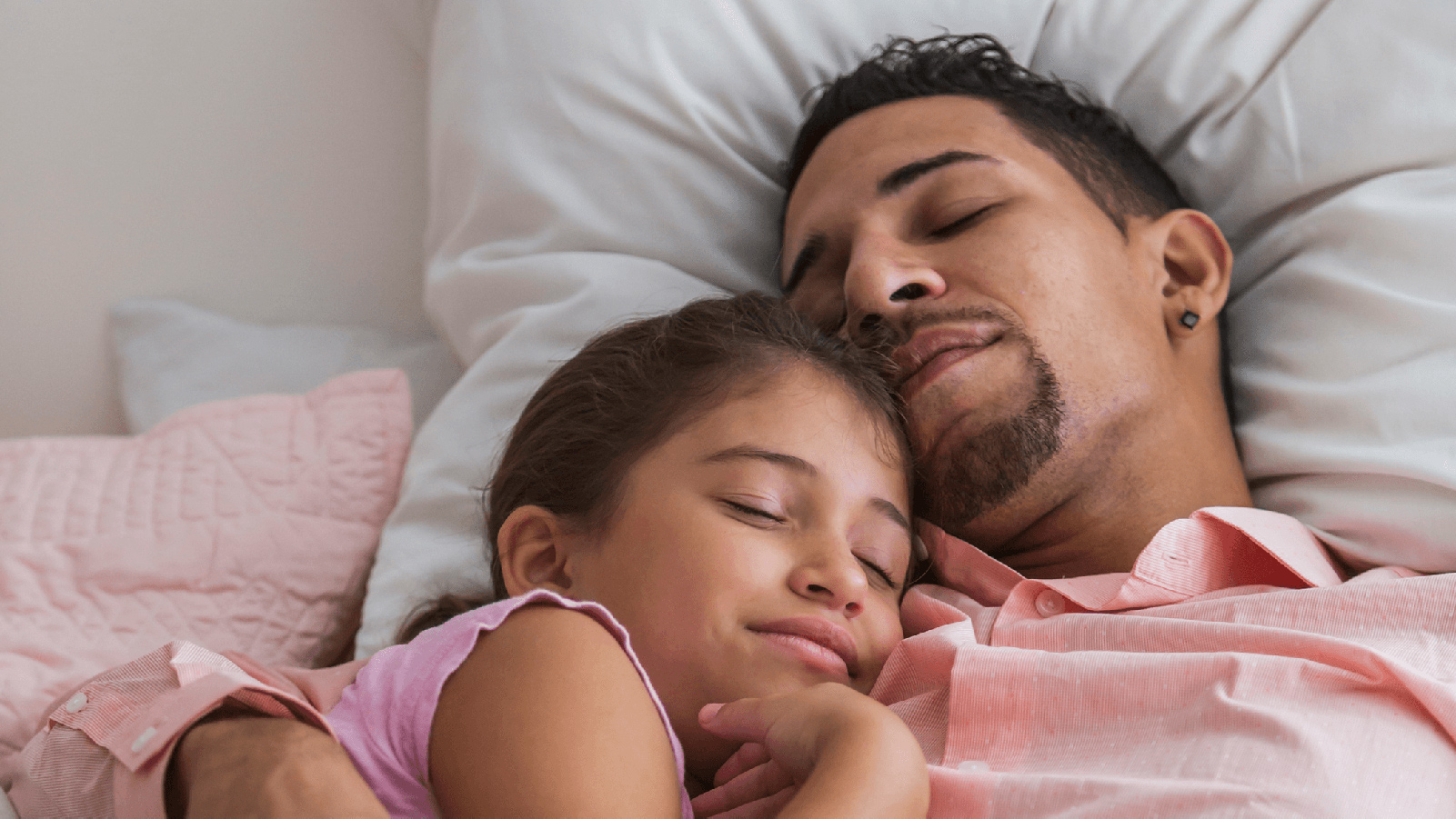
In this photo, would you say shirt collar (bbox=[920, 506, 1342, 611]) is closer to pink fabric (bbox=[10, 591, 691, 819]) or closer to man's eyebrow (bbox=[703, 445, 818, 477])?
man's eyebrow (bbox=[703, 445, 818, 477])

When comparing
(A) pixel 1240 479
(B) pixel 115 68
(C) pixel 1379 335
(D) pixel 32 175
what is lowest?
(A) pixel 1240 479

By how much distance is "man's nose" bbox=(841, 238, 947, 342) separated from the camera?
1276mm

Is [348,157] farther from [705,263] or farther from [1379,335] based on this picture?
[1379,335]

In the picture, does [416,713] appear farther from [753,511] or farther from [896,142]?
[896,142]

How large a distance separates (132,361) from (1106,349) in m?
1.54

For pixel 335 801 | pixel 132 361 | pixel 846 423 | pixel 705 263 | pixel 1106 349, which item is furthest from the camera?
pixel 132 361

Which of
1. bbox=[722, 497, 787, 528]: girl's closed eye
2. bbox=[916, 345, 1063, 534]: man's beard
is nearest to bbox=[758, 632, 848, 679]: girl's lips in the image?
bbox=[722, 497, 787, 528]: girl's closed eye

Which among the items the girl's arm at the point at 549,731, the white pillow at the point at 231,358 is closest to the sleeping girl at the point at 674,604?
the girl's arm at the point at 549,731

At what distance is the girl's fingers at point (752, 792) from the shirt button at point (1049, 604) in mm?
386

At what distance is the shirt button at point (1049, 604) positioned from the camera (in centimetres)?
113

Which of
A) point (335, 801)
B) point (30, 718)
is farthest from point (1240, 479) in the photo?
point (30, 718)

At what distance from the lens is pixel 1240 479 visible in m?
1.36

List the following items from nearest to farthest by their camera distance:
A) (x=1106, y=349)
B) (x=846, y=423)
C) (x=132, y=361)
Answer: (x=846, y=423)
(x=1106, y=349)
(x=132, y=361)

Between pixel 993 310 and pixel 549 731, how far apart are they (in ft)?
2.48
